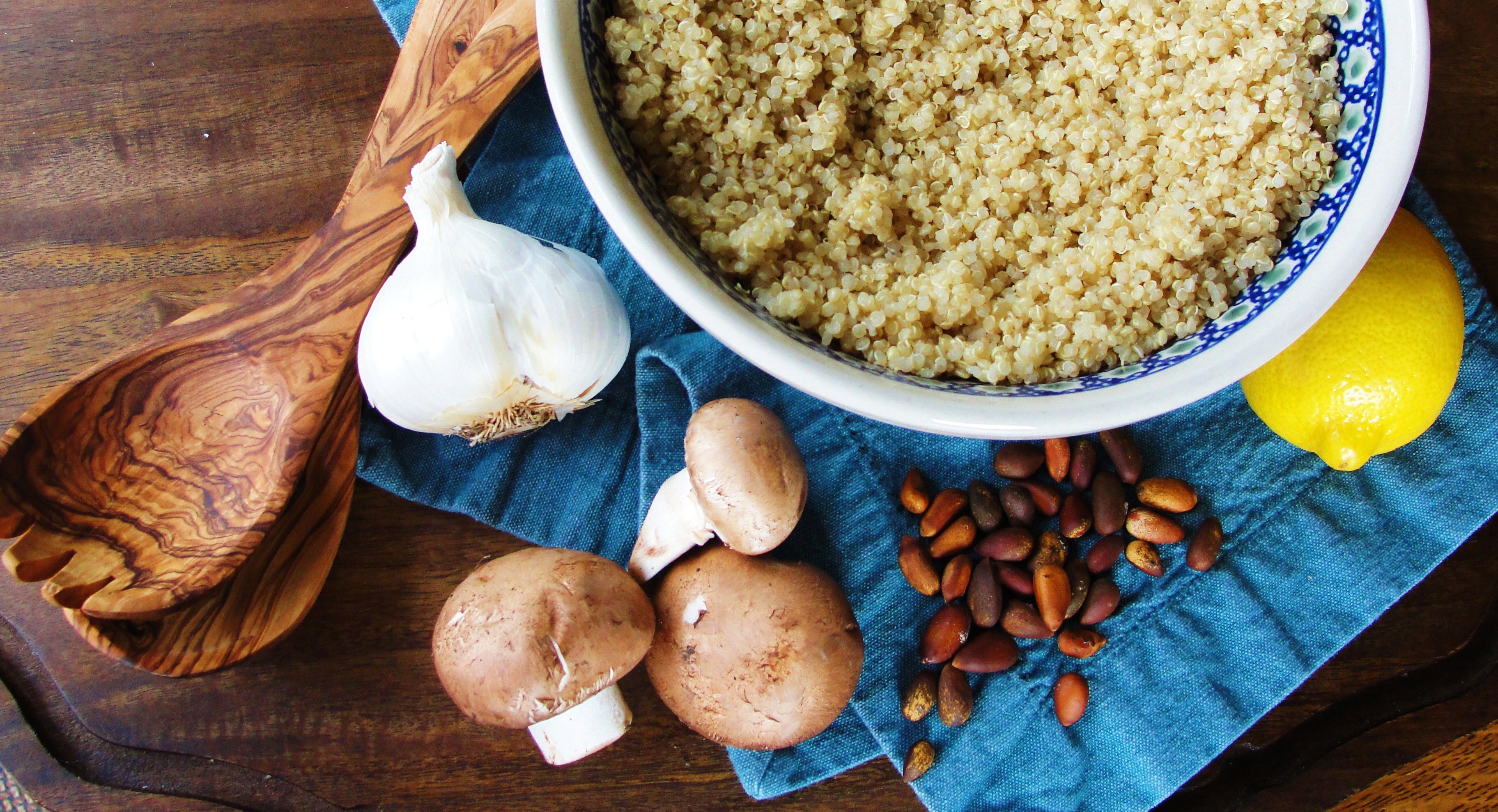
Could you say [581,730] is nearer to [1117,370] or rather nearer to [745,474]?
[745,474]

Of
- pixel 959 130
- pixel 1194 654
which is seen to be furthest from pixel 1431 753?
pixel 959 130

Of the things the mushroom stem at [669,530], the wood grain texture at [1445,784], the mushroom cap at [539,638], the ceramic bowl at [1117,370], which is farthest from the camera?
the wood grain texture at [1445,784]

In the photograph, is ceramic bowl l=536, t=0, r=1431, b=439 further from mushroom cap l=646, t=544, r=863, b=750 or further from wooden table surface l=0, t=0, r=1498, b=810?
wooden table surface l=0, t=0, r=1498, b=810

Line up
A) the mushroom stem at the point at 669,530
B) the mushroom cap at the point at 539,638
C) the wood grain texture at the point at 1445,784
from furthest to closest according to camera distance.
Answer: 1. the wood grain texture at the point at 1445,784
2. the mushroom stem at the point at 669,530
3. the mushroom cap at the point at 539,638

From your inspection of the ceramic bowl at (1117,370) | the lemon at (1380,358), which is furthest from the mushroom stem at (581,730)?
the lemon at (1380,358)

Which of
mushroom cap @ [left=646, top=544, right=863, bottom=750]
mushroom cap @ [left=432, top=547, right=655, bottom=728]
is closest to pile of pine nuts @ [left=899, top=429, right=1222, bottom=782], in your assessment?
mushroom cap @ [left=646, top=544, right=863, bottom=750]

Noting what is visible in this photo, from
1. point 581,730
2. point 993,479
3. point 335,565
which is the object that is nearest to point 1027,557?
point 993,479

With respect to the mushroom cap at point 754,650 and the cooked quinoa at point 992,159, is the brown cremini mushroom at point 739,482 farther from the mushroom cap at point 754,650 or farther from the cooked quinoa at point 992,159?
the cooked quinoa at point 992,159

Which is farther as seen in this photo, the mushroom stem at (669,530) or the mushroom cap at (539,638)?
the mushroom stem at (669,530)
